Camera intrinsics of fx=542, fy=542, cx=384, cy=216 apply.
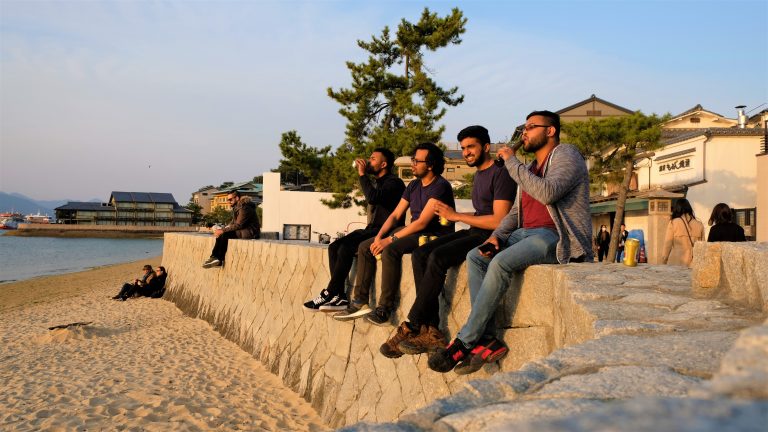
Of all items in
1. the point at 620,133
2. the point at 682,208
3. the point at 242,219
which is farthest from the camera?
the point at 620,133

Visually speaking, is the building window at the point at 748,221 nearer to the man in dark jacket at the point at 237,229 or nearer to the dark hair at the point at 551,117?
the man in dark jacket at the point at 237,229

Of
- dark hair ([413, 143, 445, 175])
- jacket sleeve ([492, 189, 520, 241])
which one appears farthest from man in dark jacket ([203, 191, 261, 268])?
jacket sleeve ([492, 189, 520, 241])

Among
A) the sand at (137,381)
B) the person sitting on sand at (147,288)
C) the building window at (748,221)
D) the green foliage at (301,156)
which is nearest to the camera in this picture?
the sand at (137,381)

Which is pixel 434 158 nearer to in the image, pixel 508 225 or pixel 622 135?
pixel 508 225

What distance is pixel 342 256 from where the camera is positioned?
5.02 metres

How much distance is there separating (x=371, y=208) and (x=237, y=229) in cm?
531

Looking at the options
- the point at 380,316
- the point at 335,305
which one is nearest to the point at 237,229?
the point at 335,305

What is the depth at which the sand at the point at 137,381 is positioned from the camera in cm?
518

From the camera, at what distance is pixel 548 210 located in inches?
139

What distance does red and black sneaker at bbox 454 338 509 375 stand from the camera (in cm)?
316

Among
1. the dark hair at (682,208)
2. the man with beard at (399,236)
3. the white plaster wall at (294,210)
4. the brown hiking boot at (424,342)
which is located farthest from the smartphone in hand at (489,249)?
the white plaster wall at (294,210)

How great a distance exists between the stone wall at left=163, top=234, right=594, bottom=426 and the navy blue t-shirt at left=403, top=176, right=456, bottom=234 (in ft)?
1.43

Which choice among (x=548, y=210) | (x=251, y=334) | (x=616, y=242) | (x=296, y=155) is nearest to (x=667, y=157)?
(x=616, y=242)

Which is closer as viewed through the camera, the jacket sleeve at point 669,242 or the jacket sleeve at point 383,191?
the jacket sleeve at point 383,191
